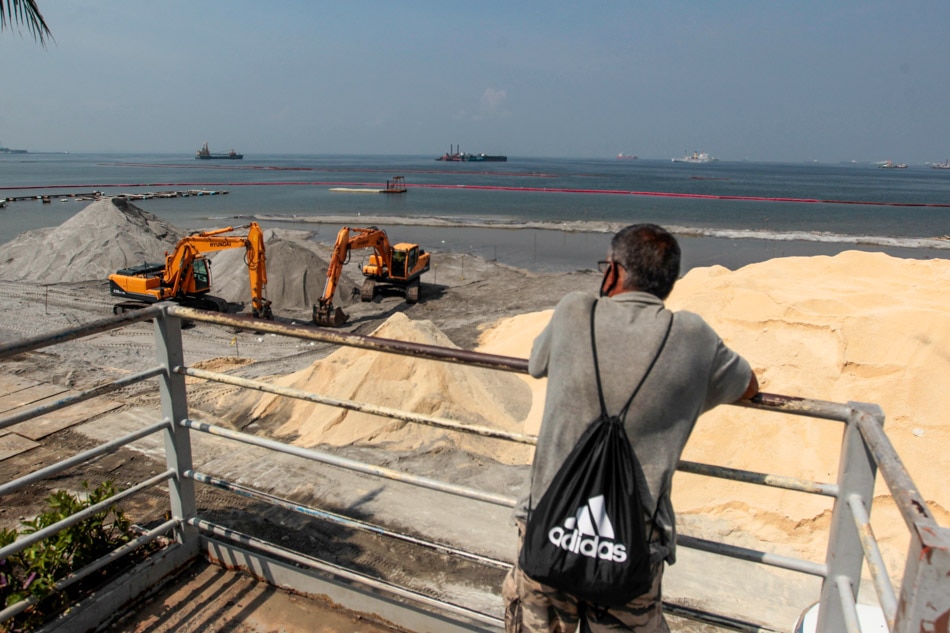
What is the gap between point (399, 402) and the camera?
9703 millimetres

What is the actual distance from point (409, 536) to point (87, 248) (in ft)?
86.0

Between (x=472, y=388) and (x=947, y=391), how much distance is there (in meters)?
6.05

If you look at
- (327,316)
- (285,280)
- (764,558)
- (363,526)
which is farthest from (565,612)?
(285,280)

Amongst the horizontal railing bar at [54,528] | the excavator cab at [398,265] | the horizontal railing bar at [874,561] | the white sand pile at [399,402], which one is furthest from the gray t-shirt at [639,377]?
the excavator cab at [398,265]

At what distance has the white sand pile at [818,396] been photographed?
6605mm

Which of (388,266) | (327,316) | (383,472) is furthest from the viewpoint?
(388,266)

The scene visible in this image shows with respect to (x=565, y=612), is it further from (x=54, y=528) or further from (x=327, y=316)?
(x=327, y=316)

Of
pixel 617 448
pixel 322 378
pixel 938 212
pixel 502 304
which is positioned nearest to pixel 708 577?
pixel 617 448

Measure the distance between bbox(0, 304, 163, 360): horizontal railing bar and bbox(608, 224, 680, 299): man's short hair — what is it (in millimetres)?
2041

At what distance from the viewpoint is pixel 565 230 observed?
44594 mm

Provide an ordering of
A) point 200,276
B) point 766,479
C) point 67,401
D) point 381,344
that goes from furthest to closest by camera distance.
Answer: point 200,276 → point 67,401 → point 381,344 → point 766,479

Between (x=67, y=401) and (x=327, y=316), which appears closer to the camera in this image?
(x=67, y=401)

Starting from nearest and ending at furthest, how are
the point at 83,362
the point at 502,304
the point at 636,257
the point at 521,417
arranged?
1. the point at 636,257
2. the point at 521,417
3. the point at 83,362
4. the point at 502,304

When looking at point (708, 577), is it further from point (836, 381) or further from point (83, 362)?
point (83, 362)
